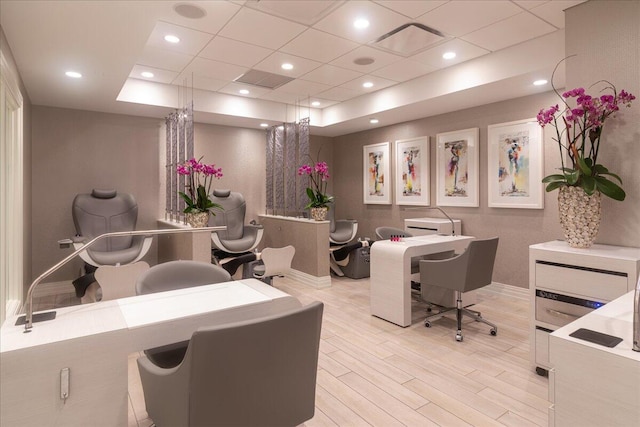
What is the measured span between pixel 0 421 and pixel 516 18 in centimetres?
401

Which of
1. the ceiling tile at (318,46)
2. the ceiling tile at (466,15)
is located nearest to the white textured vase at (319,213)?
the ceiling tile at (318,46)

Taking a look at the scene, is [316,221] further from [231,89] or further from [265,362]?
[265,362]

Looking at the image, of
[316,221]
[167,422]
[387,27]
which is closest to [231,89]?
[316,221]

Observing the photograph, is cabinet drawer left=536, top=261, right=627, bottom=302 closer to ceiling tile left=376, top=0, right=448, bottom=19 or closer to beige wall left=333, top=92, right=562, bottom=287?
beige wall left=333, top=92, right=562, bottom=287

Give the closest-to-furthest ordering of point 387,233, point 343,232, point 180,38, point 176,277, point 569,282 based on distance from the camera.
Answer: point 176,277 → point 569,282 → point 180,38 → point 387,233 → point 343,232

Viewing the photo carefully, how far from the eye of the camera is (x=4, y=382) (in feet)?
3.95

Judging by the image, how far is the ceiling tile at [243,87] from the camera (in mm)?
5002

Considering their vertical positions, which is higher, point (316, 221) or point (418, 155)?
point (418, 155)

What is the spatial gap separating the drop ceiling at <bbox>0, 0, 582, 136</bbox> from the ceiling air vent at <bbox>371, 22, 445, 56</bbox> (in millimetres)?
11

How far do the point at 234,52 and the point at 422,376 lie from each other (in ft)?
11.3

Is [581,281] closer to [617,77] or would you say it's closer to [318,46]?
[617,77]

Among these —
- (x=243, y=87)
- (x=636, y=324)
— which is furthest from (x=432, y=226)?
(x=636, y=324)

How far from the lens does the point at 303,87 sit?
5074mm

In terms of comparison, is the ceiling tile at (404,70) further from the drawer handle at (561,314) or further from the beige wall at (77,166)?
the beige wall at (77,166)
